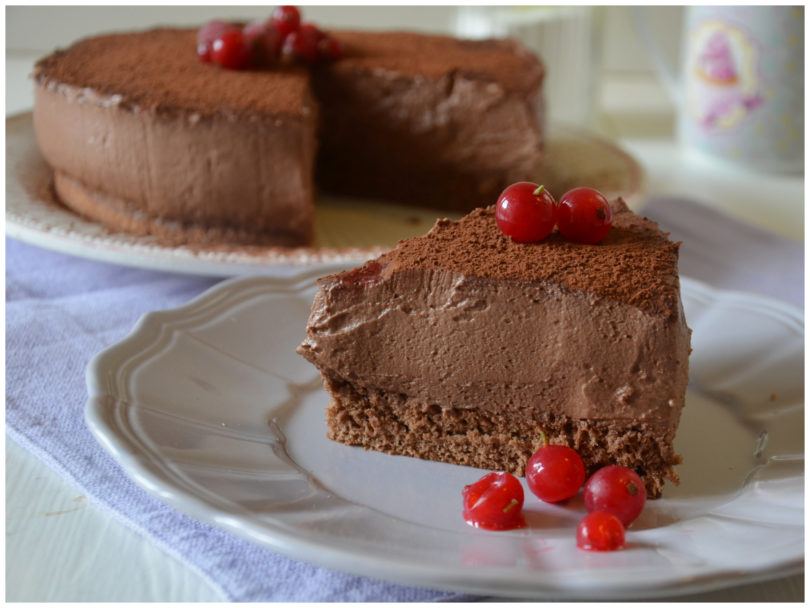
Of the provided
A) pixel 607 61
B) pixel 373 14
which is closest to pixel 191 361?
pixel 373 14

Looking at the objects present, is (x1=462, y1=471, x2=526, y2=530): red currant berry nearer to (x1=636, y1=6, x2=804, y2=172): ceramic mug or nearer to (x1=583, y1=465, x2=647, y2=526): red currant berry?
(x1=583, y1=465, x2=647, y2=526): red currant berry

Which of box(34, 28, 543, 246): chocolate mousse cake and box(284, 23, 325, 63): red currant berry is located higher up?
box(284, 23, 325, 63): red currant berry

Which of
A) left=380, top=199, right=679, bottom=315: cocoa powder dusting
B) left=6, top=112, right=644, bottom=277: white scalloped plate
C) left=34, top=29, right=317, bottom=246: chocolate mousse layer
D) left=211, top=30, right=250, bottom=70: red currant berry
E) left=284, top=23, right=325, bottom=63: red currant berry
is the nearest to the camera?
left=380, top=199, right=679, bottom=315: cocoa powder dusting

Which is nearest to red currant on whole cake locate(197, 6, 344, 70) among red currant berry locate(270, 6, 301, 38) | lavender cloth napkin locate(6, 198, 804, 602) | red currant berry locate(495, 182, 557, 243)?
red currant berry locate(270, 6, 301, 38)

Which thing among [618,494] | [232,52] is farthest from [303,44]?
[618,494]

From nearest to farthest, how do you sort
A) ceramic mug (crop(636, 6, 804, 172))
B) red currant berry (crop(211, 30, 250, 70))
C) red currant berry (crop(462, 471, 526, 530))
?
red currant berry (crop(462, 471, 526, 530))
red currant berry (crop(211, 30, 250, 70))
ceramic mug (crop(636, 6, 804, 172))

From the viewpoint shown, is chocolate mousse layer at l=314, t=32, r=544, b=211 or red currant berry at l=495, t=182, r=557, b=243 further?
chocolate mousse layer at l=314, t=32, r=544, b=211

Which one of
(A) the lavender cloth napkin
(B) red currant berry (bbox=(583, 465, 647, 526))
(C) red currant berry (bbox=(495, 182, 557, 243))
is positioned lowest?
(A) the lavender cloth napkin

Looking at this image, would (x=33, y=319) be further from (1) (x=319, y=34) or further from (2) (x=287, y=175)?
(1) (x=319, y=34)
